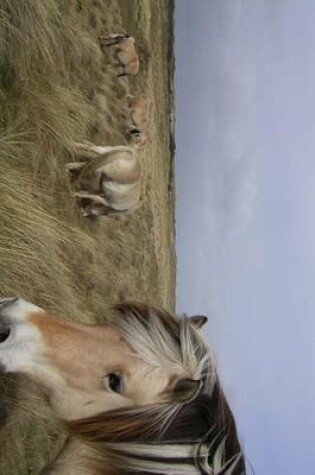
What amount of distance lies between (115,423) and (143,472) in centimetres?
16

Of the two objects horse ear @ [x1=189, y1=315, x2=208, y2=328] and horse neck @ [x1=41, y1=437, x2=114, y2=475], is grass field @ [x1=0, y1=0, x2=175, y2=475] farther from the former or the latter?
horse ear @ [x1=189, y1=315, x2=208, y2=328]

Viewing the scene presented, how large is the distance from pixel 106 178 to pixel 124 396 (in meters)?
2.80

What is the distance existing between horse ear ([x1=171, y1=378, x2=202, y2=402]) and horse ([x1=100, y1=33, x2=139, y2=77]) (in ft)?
17.4

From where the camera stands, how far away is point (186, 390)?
196cm

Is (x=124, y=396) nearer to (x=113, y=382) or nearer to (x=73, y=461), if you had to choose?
(x=113, y=382)

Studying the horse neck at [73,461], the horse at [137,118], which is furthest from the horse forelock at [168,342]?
the horse at [137,118]

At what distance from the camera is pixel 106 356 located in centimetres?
198

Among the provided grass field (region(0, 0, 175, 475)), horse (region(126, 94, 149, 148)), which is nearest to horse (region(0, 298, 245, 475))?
grass field (region(0, 0, 175, 475))

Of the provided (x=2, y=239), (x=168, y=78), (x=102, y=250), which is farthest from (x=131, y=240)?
(x=168, y=78)

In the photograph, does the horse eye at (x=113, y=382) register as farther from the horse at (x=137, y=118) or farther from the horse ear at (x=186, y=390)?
the horse at (x=137, y=118)

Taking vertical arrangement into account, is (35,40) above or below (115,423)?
above

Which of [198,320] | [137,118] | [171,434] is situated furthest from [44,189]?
[137,118]

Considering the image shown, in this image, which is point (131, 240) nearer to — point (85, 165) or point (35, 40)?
point (85, 165)

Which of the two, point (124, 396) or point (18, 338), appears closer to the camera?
point (18, 338)
